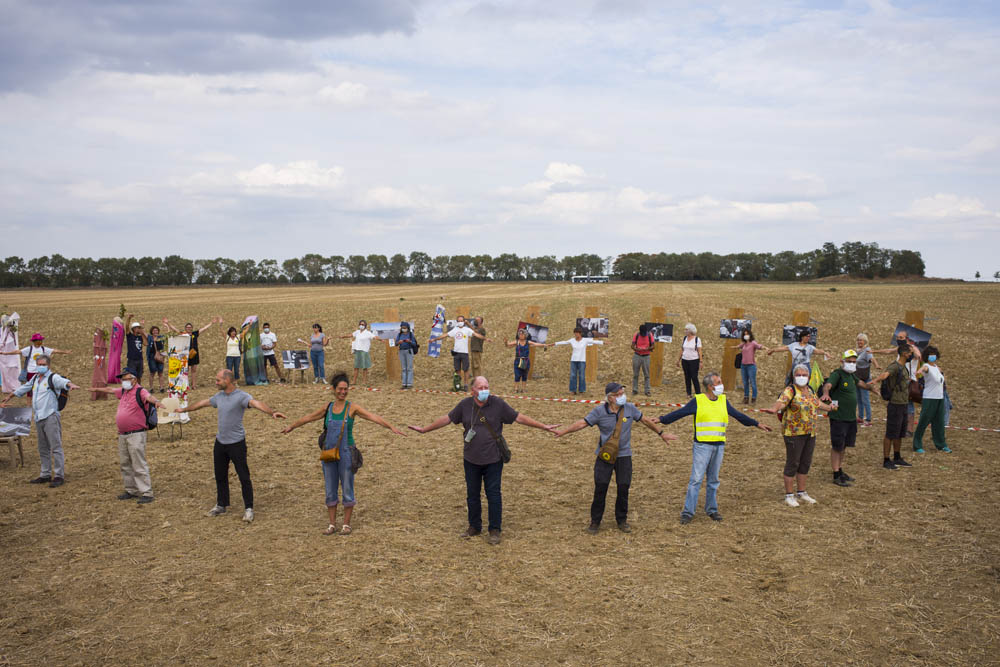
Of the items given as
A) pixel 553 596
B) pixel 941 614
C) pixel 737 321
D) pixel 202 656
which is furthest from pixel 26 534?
pixel 737 321

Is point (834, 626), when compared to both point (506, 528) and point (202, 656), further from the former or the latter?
point (202, 656)

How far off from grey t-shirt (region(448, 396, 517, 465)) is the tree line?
438 feet

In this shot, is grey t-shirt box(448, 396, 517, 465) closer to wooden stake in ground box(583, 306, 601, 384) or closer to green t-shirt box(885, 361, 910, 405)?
green t-shirt box(885, 361, 910, 405)

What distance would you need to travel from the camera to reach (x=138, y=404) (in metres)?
9.85

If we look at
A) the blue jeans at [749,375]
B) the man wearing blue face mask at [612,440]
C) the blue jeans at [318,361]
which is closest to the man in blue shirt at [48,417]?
the man wearing blue face mask at [612,440]

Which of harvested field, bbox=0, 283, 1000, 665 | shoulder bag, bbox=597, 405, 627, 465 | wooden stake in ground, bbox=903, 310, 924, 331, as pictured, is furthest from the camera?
Answer: wooden stake in ground, bbox=903, 310, 924, 331

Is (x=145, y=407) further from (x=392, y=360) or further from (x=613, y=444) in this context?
(x=392, y=360)

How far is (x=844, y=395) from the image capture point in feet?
34.0

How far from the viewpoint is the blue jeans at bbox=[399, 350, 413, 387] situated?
1995 cm

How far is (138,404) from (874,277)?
142 meters

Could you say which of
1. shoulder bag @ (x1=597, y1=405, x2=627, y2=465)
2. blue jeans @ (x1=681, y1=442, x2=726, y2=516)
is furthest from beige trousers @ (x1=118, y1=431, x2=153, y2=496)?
blue jeans @ (x1=681, y1=442, x2=726, y2=516)

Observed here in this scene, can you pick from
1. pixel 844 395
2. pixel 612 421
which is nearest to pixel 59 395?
pixel 612 421

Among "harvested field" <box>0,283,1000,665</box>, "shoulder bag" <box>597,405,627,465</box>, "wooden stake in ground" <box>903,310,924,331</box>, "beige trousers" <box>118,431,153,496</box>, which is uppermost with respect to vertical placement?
"wooden stake in ground" <box>903,310,924,331</box>

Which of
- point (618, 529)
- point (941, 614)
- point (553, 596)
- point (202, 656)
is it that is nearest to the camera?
point (202, 656)
